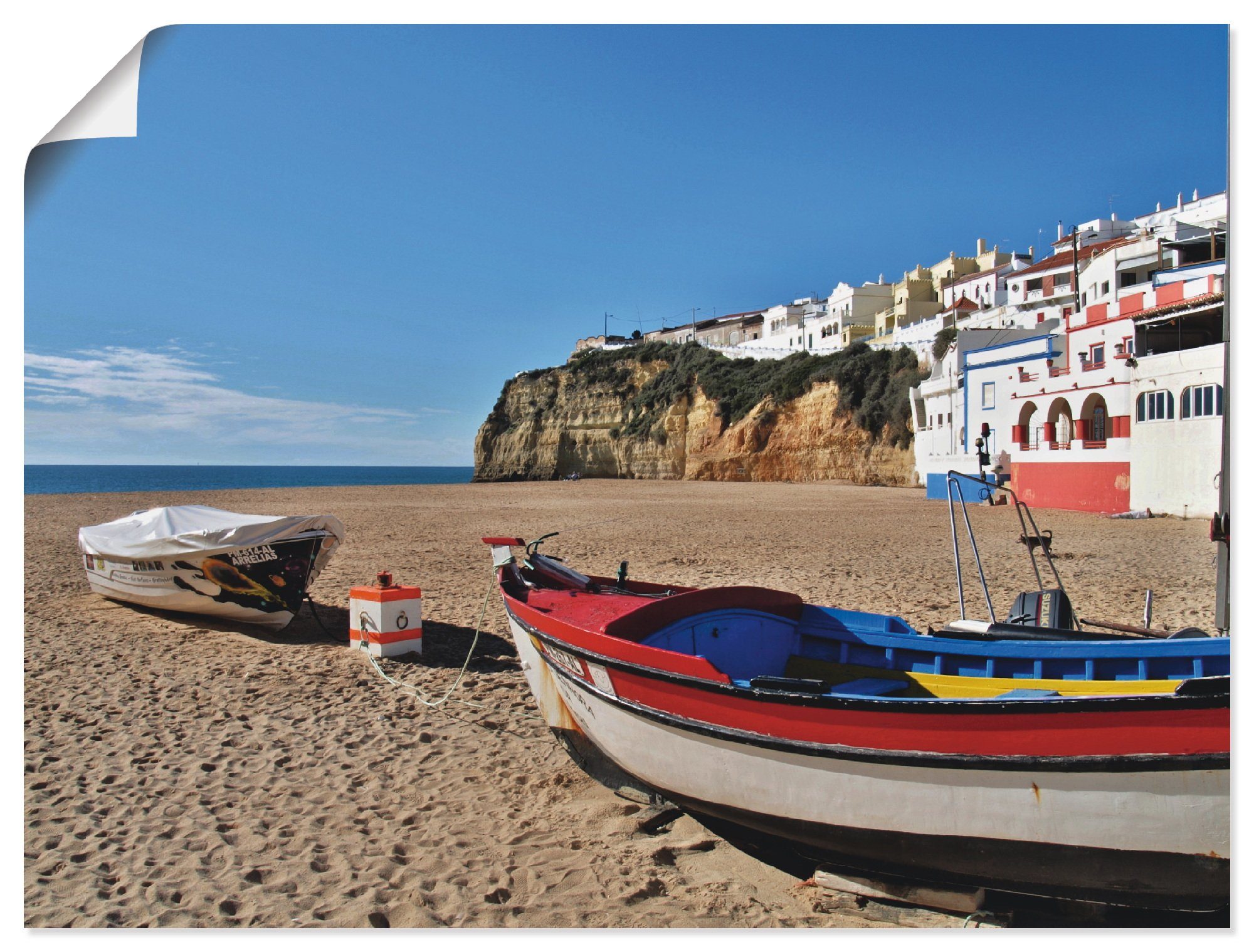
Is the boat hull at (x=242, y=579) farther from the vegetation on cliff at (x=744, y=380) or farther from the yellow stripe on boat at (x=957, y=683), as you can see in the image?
the vegetation on cliff at (x=744, y=380)

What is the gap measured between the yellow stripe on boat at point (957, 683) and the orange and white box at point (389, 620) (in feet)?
12.0

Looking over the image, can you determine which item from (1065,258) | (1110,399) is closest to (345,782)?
(1110,399)

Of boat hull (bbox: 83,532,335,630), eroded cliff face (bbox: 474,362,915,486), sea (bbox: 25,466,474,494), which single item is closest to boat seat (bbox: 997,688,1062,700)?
boat hull (bbox: 83,532,335,630)

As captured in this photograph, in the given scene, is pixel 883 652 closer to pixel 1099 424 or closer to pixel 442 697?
pixel 442 697

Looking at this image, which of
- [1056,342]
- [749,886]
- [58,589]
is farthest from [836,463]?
[749,886]

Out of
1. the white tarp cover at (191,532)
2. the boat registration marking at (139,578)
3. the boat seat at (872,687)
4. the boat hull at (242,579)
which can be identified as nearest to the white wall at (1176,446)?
the boat seat at (872,687)

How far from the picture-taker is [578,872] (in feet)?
11.0

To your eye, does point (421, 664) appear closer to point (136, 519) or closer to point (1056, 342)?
point (136, 519)

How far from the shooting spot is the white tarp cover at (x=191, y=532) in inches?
292

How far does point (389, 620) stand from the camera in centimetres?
678

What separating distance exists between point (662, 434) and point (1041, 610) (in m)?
48.1

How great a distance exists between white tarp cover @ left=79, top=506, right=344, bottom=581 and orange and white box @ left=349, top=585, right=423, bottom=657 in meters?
1.10

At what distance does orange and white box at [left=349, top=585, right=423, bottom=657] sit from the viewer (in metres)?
6.74

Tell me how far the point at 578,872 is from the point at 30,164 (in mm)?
3264
